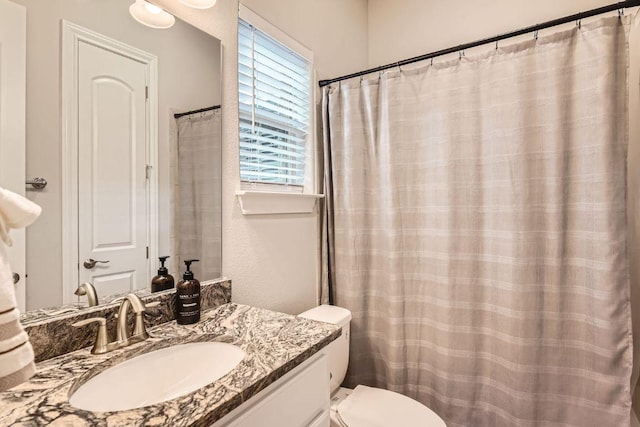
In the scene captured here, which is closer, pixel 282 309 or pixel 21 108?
pixel 21 108

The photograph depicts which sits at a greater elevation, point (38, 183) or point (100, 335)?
point (38, 183)

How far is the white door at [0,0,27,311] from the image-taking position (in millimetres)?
787

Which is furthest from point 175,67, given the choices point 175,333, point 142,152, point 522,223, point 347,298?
point 522,223

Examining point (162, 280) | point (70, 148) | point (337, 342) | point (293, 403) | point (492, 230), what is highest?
point (70, 148)

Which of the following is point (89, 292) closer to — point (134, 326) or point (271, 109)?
point (134, 326)

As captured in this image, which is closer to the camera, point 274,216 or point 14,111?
point 14,111

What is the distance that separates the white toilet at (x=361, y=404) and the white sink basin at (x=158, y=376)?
414 millimetres

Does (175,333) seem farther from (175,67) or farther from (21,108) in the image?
(175,67)

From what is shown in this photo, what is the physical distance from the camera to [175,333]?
3.37ft

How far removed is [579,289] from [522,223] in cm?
34

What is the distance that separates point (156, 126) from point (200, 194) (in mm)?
282

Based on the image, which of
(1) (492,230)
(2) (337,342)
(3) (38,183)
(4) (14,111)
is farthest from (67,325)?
(1) (492,230)

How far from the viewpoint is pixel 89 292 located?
3.12 feet

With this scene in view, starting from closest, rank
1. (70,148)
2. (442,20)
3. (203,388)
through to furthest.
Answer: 1. (203,388)
2. (70,148)
3. (442,20)
